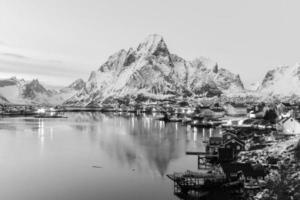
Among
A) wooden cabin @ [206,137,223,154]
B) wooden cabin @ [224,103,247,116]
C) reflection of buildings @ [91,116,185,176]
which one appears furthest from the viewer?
wooden cabin @ [224,103,247,116]

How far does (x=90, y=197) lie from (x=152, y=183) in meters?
7.52

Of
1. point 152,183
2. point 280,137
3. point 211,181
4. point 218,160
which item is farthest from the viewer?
point 280,137

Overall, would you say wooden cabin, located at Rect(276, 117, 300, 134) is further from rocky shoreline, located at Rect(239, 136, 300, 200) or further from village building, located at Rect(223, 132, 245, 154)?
village building, located at Rect(223, 132, 245, 154)

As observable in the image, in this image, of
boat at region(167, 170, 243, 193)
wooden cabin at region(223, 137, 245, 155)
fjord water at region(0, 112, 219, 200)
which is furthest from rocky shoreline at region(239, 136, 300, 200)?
fjord water at region(0, 112, 219, 200)

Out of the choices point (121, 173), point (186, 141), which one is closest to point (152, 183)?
point (121, 173)

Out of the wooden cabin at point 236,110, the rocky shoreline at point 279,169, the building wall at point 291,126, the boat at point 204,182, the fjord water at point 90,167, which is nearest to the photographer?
the rocky shoreline at point 279,169

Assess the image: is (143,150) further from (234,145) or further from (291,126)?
(291,126)

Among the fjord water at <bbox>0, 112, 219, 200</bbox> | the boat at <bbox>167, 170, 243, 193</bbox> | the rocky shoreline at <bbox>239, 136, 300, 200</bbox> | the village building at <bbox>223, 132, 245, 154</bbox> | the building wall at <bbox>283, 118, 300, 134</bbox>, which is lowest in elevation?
the fjord water at <bbox>0, 112, 219, 200</bbox>

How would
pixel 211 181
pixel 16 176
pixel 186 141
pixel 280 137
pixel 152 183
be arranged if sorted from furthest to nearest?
pixel 186 141
pixel 280 137
pixel 16 176
pixel 152 183
pixel 211 181

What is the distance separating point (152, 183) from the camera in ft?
129

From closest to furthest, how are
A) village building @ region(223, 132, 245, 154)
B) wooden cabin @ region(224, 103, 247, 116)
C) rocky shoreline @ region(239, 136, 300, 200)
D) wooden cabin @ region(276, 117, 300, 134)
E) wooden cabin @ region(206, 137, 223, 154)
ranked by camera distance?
1. rocky shoreline @ region(239, 136, 300, 200)
2. village building @ region(223, 132, 245, 154)
3. wooden cabin @ region(206, 137, 223, 154)
4. wooden cabin @ region(276, 117, 300, 134)
5. wooden cabin @ region(224, 103, 247, 116)

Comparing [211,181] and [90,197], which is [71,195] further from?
[211,181]

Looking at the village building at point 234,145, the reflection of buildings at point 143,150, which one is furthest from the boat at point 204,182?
the village building at point 234,145

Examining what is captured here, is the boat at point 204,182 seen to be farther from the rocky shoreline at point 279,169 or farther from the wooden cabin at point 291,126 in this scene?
the wooden cabin at point 291,126
